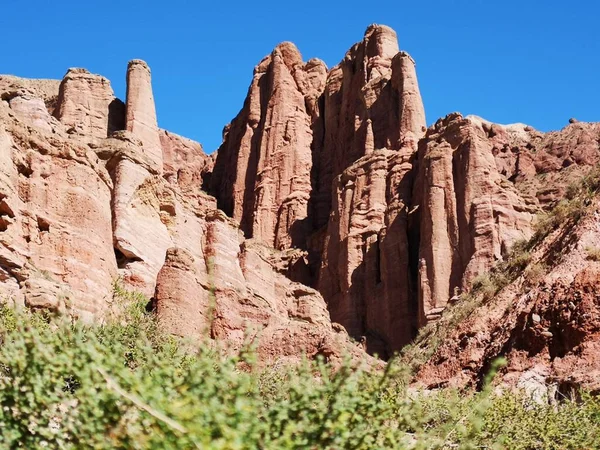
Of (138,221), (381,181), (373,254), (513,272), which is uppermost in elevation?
(381,181)

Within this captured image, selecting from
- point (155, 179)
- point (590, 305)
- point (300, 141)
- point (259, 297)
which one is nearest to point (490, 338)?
point (590, 305)

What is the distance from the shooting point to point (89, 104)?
60.5 m

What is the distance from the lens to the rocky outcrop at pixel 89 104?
58.8 m

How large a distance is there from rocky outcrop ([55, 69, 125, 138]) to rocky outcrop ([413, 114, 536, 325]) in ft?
61.3

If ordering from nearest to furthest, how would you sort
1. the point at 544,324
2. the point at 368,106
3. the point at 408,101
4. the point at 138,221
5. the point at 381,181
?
the point at 544,324, the point at 138,221, the point at 381,181, the point at 408,101, the point at 368,106

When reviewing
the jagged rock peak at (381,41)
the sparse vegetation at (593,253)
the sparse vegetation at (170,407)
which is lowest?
the sparse vegetation at (170,407)

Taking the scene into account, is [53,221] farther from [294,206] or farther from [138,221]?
[294,206]

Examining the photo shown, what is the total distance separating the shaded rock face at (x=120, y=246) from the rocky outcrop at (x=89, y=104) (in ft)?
31.9

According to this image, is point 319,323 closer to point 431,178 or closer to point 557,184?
point 431,178

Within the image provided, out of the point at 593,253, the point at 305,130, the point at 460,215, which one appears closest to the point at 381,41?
the point at 305,130

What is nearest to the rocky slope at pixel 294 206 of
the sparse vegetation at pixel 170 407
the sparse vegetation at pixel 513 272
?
the sparse vegetation at pixel 513 272

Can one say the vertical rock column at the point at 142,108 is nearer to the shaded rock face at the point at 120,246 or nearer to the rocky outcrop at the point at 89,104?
the rocky outcrop at the point at 89,104

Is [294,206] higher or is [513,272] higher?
[294,206]

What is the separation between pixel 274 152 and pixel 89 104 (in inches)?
794
